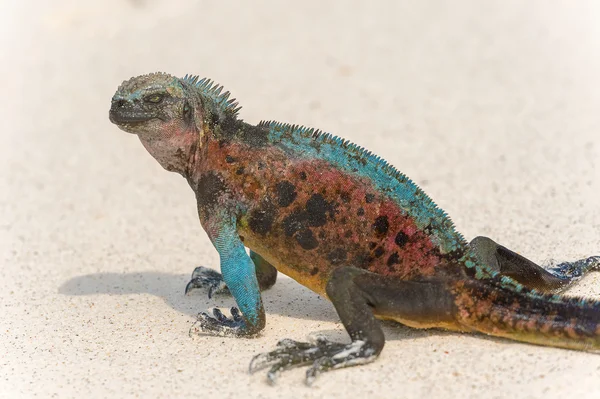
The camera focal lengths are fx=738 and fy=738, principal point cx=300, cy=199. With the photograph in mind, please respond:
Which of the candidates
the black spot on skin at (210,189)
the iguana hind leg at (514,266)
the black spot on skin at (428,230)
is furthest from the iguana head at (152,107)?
the iguana hind leg at (514,266)

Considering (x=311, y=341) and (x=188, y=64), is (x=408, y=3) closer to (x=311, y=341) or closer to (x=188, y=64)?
(x=188, y=64)

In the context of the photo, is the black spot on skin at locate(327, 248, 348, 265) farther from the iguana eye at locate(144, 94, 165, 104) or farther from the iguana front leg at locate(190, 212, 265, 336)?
the iguana eye at locate(144, 94, 165, 104)

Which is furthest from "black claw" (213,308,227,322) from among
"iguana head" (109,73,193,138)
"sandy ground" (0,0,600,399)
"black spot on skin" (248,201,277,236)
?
"iguana head" (109,73,193,138)

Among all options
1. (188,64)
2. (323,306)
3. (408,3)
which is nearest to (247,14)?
(188,64)

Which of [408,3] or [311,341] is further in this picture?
[408,3]

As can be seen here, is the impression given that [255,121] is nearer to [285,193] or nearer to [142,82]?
[142,82]
